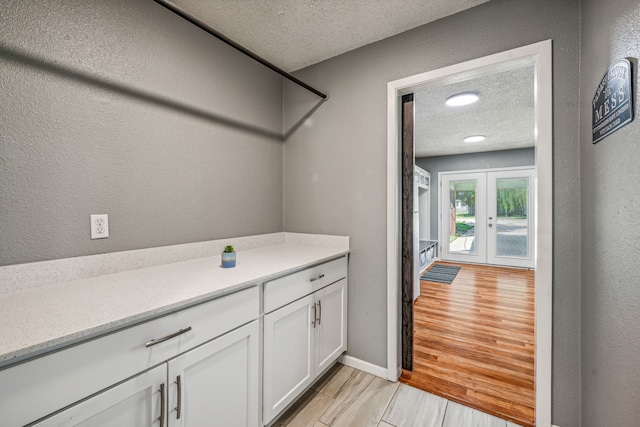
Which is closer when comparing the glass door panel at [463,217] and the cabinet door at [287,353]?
the cabinet door at [287,353]

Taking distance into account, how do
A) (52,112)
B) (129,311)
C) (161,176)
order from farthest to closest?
(161,176)
(52,112)
(129,311)

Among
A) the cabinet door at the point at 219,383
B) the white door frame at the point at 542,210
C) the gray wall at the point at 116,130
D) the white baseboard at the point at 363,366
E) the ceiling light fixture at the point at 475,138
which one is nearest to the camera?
the cabinet door at the point at 219,383

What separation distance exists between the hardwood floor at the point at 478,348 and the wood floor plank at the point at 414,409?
83mm

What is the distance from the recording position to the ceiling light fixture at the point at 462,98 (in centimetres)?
278

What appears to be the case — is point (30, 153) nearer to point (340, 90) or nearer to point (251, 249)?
point (251, 249)

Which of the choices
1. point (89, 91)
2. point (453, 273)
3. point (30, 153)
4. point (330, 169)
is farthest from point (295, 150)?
point (453, 273)

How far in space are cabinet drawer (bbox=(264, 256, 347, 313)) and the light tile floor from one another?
0.70 metres

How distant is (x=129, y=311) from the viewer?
0.87 metres

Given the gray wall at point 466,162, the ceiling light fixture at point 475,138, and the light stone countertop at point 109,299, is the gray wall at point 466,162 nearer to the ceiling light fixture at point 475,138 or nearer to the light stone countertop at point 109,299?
the ceiling light fixture at point 475,138

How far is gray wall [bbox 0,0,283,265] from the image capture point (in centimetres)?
111

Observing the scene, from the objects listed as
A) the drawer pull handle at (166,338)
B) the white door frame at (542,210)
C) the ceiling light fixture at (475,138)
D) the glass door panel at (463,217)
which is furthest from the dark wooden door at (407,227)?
the glass door panel at (463,217)

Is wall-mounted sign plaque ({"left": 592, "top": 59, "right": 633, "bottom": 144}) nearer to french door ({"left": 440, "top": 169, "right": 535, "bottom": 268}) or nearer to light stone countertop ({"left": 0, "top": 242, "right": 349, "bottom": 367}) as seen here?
light stone countertop ({"left": 0, "top": 242, "right": 349, "bottom": 367})

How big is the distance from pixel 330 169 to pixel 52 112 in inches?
62.7

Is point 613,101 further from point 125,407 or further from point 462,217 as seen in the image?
point 462,217
